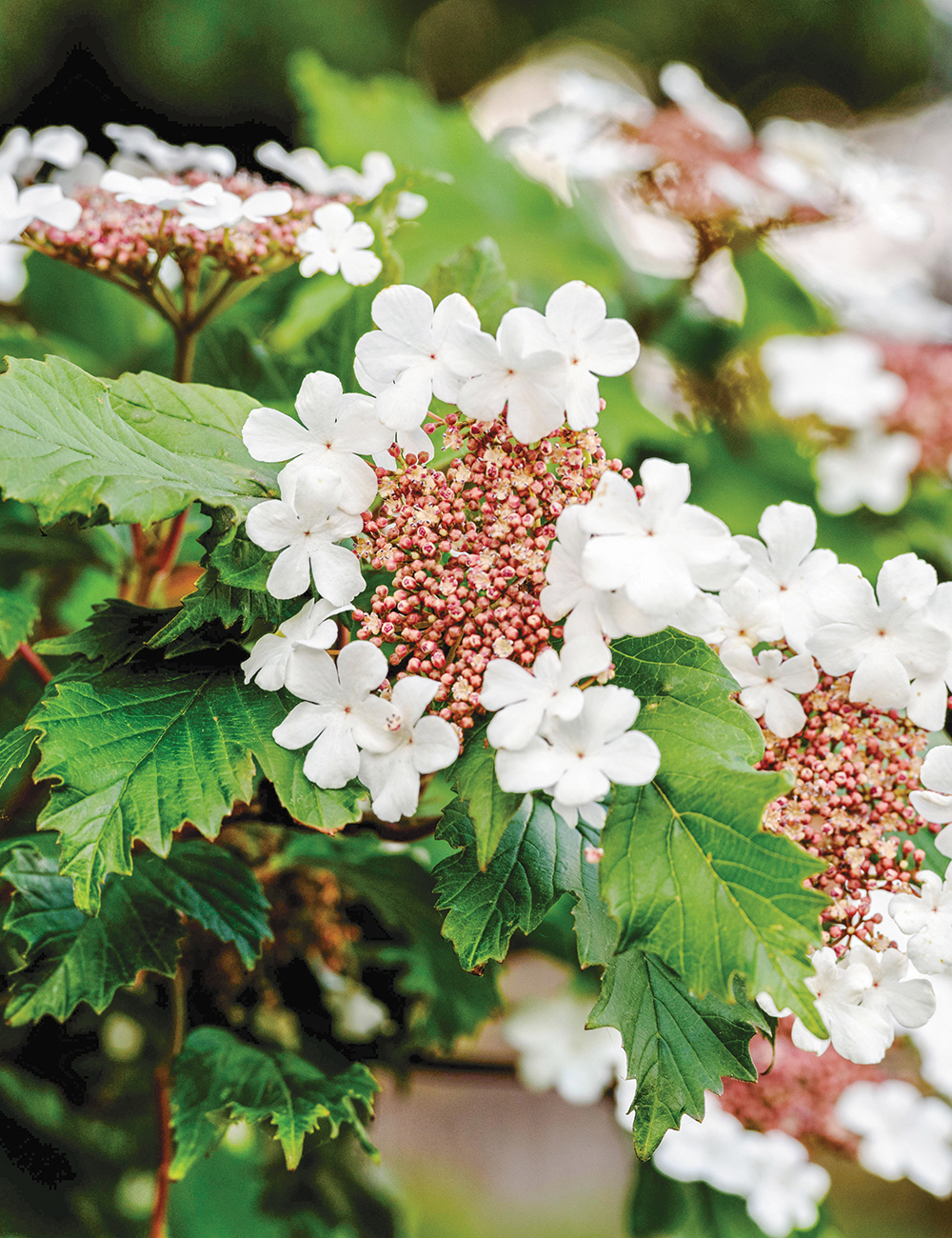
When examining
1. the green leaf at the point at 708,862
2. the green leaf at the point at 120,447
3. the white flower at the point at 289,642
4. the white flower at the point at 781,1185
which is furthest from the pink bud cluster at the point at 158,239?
the white flower at the point at 781,1185

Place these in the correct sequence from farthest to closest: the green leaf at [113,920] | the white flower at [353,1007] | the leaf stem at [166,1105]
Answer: the white flower at [353,1007]
the leaf stem at [166,1105]
the green leaf at [113,920]

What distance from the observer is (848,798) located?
15.1 inches

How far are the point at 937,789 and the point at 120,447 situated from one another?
361 mm

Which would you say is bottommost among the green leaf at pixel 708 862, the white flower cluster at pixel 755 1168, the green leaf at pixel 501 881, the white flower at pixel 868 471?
the white flower cluster at pixel 755 1168

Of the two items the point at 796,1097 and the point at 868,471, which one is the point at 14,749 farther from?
the point at 868,471

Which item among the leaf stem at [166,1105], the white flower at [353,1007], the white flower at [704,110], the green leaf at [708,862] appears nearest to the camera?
the green leaf at [708,862]

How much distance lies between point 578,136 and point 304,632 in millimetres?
828

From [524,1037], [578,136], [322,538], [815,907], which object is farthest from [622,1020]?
[578,136]

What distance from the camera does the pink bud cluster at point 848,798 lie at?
14.8 inches

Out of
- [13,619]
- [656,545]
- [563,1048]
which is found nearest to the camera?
[656,545]

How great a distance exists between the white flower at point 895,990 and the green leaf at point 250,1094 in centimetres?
27

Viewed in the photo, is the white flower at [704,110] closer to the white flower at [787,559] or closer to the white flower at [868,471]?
the white flower at [868,471]

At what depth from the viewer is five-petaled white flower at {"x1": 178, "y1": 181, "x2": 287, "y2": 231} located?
0.47 meters

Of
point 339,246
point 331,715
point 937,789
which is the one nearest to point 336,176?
point 339,246
